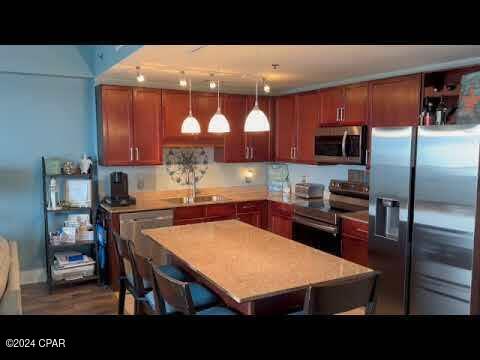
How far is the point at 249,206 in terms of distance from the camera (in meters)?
4.53

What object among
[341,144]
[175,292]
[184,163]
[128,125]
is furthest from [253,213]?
[175,292]

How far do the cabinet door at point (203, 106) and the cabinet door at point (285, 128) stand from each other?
87 cm

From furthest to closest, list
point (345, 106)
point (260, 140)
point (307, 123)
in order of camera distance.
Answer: point (260, 140) < point (307, 123) < point (345, 106)

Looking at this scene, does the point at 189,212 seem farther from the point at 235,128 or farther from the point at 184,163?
the point at 235,128

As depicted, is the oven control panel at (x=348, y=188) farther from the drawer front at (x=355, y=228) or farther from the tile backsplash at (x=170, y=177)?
the tile backsplash at (x=170, y=177)

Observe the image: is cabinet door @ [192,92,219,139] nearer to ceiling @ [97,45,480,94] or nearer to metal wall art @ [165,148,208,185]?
ceiling @ [97,45,480,94]

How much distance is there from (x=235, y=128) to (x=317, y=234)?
1.70 meters

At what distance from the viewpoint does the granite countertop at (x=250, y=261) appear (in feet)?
5.96

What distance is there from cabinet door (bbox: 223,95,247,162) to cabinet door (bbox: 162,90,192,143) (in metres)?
0.54

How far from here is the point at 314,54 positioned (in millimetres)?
2760

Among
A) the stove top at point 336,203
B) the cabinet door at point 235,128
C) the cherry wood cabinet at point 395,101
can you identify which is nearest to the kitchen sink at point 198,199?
the cabinet door at point 235,128

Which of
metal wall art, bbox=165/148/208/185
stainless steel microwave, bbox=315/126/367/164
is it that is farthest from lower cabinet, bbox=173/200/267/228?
stainless steel microwave, bbox=315/126/367/164

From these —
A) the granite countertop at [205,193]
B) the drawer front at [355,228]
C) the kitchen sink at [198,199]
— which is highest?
the granite countertop at [205,193]
